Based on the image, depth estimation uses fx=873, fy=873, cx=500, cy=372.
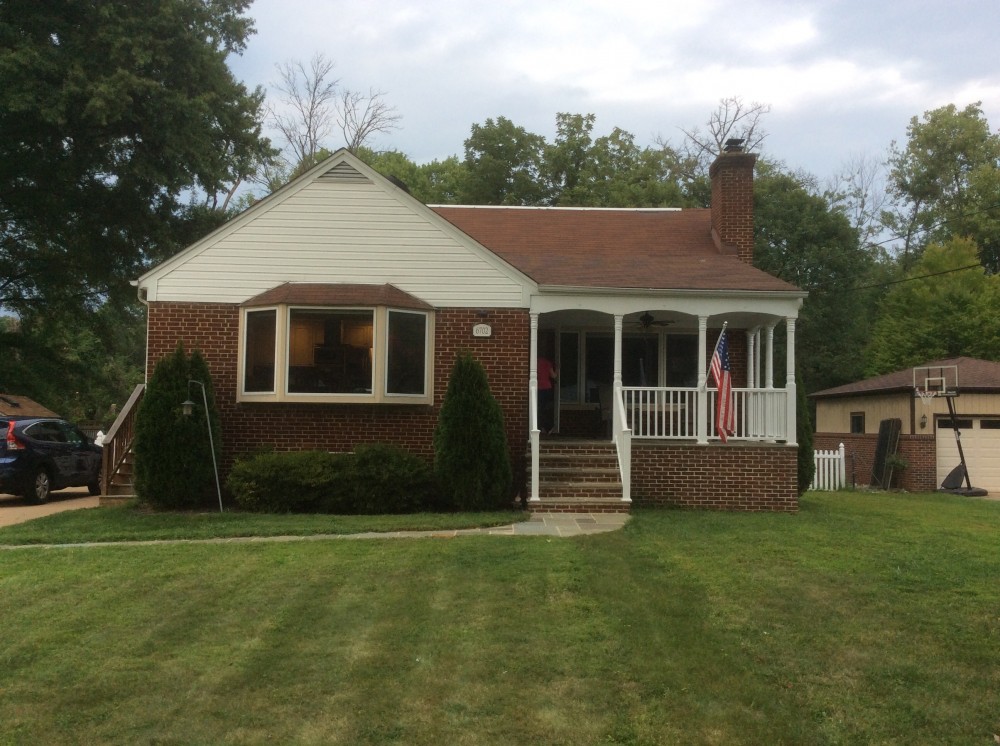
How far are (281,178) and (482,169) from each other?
8.60 m

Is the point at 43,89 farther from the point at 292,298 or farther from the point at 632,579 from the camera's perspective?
the point at 632,579

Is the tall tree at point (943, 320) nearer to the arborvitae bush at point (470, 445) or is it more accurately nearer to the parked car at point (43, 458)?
the arborvitae bush at point (470, 445)

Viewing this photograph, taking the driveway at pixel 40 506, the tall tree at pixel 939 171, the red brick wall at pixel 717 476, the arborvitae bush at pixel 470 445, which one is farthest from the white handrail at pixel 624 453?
the tall tree at pixel 939 171

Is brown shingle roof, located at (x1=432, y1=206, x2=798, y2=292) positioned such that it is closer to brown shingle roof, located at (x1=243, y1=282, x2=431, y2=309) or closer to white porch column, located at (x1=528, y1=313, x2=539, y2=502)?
white porch column, located at (x1=528, y1=313, x2=539, y2=502)

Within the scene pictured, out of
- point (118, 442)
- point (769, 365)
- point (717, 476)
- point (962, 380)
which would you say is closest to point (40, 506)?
point (118, 442)

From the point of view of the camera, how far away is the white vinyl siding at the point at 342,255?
12.5m

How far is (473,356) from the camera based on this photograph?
12273mm

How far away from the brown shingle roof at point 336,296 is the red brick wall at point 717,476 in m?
3.94

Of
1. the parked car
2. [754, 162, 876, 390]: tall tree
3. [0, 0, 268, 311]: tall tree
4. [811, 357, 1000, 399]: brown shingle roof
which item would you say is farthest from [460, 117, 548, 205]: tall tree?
the parked car

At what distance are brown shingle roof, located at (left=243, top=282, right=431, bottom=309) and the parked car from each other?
4.87 metres

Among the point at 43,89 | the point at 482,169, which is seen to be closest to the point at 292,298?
the point at 43,89

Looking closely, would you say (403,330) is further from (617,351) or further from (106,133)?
(106,133)

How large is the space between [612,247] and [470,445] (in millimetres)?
6015

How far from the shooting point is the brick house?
12.1 meters
